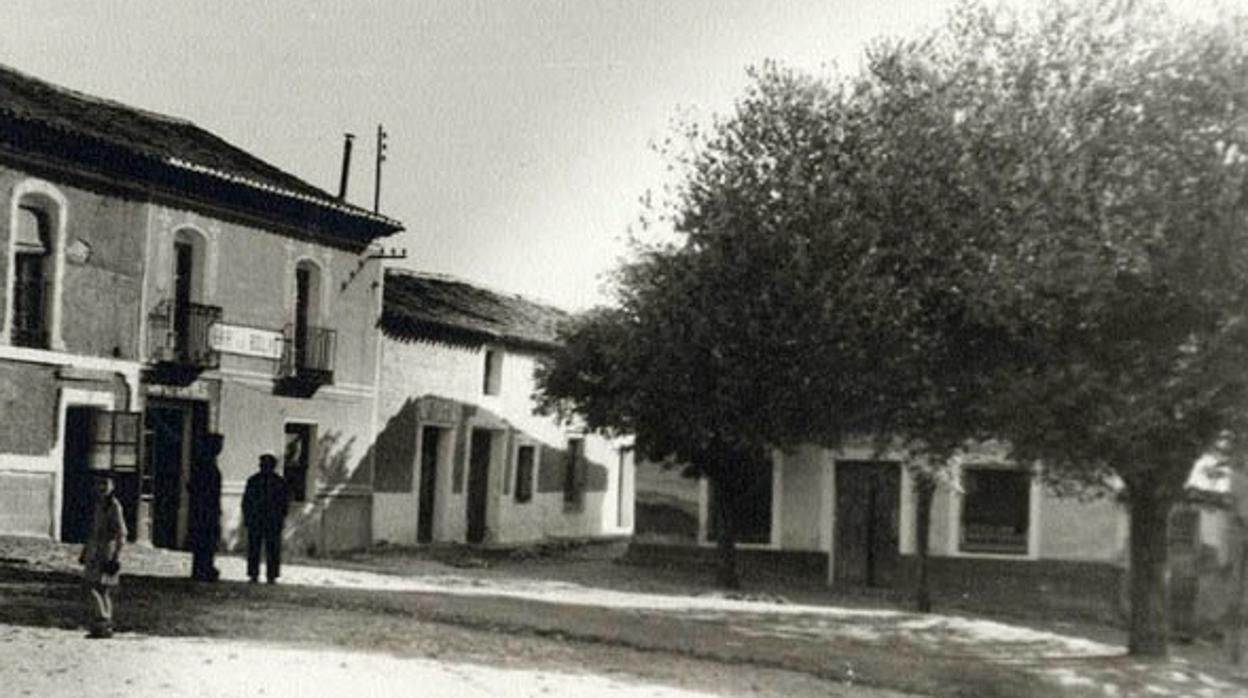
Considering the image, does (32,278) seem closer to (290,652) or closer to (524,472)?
(290,652)

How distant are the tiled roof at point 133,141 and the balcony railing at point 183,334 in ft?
6.51

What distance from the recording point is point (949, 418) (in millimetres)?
17969

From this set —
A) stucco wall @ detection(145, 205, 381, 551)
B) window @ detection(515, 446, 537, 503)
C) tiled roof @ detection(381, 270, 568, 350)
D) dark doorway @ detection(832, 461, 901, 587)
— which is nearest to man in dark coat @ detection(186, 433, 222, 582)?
stucco wall @ detection(145, 205, 381, 551)

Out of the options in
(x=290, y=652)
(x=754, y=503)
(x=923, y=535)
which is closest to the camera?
(x=290, y=652)

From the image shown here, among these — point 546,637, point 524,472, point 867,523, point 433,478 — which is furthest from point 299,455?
point 546,637

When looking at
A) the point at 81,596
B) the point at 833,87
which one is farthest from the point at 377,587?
the point at 833,87

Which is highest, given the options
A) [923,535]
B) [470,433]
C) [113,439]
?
[470,433]


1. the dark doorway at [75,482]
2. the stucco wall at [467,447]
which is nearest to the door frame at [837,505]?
the stucco wall at [467,447]

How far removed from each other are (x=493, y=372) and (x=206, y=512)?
15788 mm

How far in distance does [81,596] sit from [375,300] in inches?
496

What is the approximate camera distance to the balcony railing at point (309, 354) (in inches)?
938

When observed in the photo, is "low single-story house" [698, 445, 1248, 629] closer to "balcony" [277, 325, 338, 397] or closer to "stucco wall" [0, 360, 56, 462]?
"balcony" [277, 325, 338, 397]

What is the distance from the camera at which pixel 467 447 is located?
30.4m

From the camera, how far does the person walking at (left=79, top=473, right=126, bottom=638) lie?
12.0 metres
